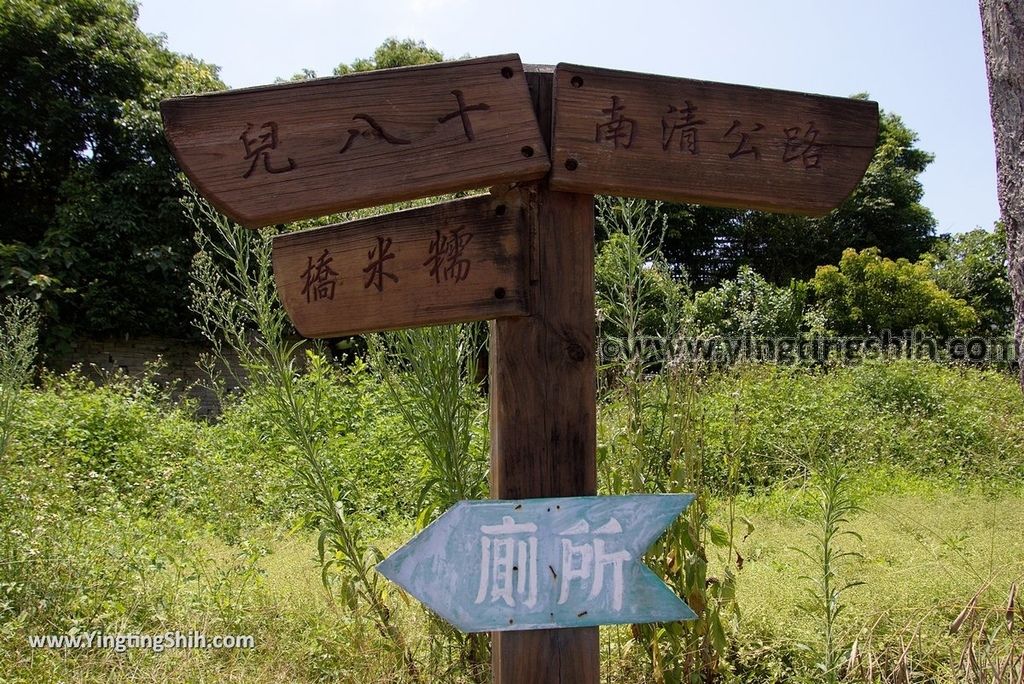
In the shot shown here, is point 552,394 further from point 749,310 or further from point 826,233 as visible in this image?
point 826,233

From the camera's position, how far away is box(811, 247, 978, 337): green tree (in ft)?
41.0

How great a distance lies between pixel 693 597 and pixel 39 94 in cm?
1312

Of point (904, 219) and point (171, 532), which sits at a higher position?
point (904, 219)

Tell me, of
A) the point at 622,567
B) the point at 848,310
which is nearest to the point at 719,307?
the point at 848,310

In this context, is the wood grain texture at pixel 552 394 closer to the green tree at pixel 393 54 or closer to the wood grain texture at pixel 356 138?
the wood grain texture at pixel 356 138

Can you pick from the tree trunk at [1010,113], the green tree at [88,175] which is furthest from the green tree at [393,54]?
the tree trunk at [1010,113]

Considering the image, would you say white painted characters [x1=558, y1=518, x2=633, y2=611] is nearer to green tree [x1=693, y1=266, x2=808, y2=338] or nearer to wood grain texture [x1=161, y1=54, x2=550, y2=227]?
wood grain texture [x1=161, y1=54, x2=550, y2=227]

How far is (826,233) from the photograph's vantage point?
63.0ft

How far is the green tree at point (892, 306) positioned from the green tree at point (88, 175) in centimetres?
1065

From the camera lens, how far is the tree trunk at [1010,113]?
80.6 inches

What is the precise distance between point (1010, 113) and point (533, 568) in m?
1.82

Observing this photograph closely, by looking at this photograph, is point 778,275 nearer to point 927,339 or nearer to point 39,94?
point 927,339

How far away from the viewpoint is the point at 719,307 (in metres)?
11.8

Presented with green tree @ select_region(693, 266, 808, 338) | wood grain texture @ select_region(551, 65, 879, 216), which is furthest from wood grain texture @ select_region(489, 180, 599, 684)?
green tree @ select_region(693, 266, 808, 338)
